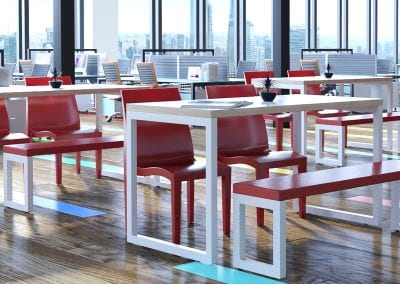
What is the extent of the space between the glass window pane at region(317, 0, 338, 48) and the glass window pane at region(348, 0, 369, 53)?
301mm

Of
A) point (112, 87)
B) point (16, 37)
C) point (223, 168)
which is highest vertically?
point (16, 37)

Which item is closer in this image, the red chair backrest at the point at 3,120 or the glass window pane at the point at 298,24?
the red chair backrest at the point at 3,120

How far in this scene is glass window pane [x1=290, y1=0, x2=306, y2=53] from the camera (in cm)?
1470

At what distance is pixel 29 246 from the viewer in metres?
3.86

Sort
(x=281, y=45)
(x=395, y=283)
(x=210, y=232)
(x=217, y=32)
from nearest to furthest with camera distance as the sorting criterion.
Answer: (x=395, y=283) → (x=210, y=232) → (x=281, y=45) → (x=217, y=32)

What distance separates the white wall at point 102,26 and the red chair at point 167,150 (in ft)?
29.9

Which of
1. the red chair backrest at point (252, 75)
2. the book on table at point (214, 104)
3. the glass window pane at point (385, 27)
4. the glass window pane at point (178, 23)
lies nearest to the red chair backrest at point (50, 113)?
the red chair backrest at point (252, 75)

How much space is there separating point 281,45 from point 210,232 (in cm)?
598

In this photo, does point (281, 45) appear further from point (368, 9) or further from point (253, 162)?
point (368, 9)

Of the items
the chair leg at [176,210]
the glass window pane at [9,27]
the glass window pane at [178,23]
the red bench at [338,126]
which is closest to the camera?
the chair leg at [176,210]

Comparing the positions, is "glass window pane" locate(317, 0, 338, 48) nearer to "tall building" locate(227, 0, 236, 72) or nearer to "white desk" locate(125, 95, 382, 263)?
"tall building" locate(227, 0, 236, 72)

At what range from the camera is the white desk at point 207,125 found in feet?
11.2

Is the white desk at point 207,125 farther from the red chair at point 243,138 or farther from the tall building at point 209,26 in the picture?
the tall building at point 209,26

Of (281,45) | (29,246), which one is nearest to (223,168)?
(29,246)
